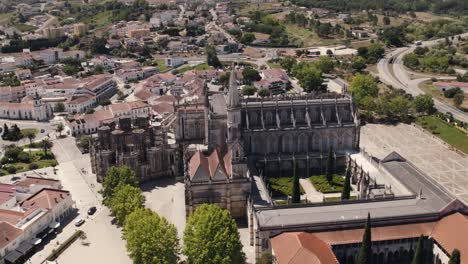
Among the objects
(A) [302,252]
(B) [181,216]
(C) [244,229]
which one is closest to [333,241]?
(A) [302,252]

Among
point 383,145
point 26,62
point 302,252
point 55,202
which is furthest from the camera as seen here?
point 26,62

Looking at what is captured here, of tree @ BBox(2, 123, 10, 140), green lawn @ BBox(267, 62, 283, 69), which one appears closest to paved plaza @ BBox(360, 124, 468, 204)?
green lawn @ BBox(267, 62, 283, 69)

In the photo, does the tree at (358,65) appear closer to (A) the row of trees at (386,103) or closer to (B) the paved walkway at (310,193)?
(A) the row of trees at (386,103)

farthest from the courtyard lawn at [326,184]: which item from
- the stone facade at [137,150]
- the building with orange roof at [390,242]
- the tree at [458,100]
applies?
the tree at [458,100]

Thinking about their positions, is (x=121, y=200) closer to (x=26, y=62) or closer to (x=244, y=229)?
(x=244, y=229)

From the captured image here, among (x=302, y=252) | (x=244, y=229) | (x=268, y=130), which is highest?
(x=268, y=130)
